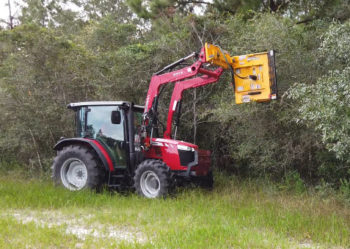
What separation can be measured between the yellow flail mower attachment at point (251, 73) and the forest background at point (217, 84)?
327 mm

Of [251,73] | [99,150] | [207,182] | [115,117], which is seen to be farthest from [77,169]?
[251,73]

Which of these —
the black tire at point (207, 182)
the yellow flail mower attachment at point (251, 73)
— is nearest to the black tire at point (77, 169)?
the black tire at point (207, 182)

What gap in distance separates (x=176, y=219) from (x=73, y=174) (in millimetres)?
3210

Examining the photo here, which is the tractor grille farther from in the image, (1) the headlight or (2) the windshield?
(2) the windshield

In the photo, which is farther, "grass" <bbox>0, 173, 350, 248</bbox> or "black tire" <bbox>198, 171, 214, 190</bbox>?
"black tire" <bbox>198, 171, 214, 190</bbox>

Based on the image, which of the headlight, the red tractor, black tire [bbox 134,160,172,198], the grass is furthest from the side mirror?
the grass

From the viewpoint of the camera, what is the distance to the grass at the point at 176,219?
160 inches

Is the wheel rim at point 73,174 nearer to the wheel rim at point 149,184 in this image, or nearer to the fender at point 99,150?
the fender at point 99,150

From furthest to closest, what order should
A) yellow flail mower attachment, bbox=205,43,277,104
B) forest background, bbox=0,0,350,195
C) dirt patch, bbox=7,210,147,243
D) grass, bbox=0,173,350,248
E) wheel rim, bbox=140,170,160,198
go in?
wheel rim, bbox=140,170,160,198
forest background, bbox=0,0,350,195
yellow flail mower attachment, bbox=205,43,277,104
dirt patch, bbox=7,210,147,243
grass, bbox=0,173,350,248

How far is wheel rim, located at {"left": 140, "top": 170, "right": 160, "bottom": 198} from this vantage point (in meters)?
Answer: 6.62

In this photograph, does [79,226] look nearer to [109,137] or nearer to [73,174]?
[109,137]

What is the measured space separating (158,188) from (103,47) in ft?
22.5

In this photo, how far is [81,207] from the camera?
5.86 meters

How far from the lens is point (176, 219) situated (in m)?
5.01
